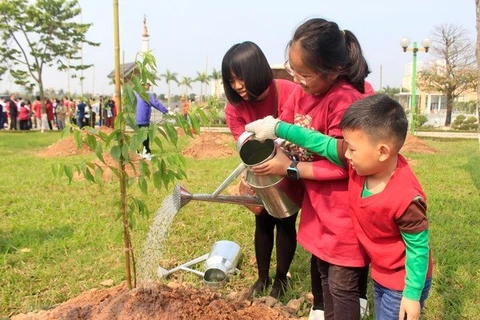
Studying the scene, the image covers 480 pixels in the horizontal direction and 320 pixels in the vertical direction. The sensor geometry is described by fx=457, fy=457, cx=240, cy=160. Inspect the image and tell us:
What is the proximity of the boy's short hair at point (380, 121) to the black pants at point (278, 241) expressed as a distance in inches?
41.3

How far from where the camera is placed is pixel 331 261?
5.52 ft

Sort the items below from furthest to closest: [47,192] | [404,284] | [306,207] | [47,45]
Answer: [47,45] < [47,192] < [306,207] < [404,284]

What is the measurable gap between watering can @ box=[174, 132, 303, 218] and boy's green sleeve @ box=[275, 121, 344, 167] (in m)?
0.13

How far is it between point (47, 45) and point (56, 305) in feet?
65.4

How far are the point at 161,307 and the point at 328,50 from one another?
1.34m

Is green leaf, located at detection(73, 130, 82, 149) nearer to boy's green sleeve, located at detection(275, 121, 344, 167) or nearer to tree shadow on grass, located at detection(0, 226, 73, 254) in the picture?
boy's green sleeve, located at detection(275, 121, 344, 167)

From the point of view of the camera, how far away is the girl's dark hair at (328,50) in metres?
1.56

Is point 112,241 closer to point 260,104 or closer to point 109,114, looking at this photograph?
point 260,104

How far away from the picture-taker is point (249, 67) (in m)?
2.02

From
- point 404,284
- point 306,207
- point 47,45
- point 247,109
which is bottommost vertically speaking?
point 404,284

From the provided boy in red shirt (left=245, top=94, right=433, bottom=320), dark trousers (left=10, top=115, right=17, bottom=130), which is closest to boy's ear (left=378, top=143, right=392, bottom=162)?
boy in red shirt (left=245, top=94, right=433, bottom=320)

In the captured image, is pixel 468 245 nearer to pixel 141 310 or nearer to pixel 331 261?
pixel 331 261

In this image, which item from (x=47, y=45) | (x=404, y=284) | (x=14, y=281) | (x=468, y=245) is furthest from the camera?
(x=47, y=45)

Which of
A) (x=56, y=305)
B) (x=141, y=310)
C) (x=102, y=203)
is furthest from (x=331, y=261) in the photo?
(x=102, y=203)
